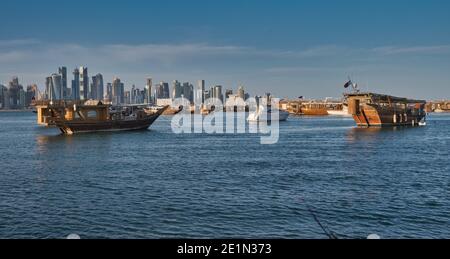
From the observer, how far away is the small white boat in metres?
146

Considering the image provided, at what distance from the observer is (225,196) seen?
920 inches

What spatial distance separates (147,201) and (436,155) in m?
30.7

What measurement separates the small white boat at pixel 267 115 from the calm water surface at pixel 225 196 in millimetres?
103032

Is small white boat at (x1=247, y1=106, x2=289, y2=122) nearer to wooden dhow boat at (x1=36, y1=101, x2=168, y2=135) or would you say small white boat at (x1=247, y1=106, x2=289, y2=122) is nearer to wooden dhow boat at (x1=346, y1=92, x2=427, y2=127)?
wooden dhow boat at (x1=346, y1=92, x2=427, y2=127)

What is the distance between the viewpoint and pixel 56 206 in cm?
2150

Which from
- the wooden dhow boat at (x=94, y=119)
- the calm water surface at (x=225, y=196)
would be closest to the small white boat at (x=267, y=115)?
the wooden dhow boat at (x=94, y=119)

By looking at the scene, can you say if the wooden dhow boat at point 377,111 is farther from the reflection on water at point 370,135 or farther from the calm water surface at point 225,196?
the calm water surface at point 225,196

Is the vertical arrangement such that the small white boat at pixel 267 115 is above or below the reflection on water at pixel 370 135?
above

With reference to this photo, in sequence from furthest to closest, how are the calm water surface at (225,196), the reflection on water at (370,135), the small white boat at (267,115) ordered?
the small white boat at (267,115) < the reflection on water at (370,135) < the calm water surface at (225,196)

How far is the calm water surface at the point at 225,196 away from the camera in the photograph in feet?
56.4

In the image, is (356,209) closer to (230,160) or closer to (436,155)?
(230,160)

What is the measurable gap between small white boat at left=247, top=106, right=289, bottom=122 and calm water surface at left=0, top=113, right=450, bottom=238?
103032 millimetres

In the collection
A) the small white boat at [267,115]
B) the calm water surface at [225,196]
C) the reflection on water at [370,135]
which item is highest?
the small white boat at [267,115]
